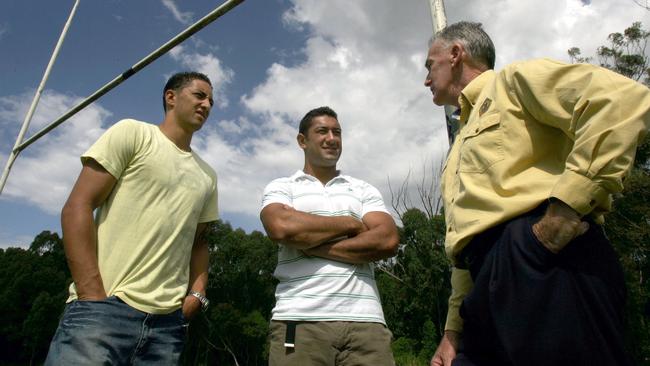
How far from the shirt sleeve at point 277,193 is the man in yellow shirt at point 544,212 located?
138 centimetres

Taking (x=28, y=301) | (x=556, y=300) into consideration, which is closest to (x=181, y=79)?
(x=556, y=300)

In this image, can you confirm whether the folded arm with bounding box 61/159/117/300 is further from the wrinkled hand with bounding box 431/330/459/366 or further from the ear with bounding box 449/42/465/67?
the ear with bounding box 449/42/465/67

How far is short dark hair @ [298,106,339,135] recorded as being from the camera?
11.4 feet

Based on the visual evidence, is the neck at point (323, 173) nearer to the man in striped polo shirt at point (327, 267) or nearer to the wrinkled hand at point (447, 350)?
the man in striped polo shirt at point (327, 267)

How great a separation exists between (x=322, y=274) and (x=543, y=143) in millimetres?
1490

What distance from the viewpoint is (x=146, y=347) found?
8.14 feet

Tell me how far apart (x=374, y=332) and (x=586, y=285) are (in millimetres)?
1435

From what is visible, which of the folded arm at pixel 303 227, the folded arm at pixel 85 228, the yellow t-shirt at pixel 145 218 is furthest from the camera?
the folded arm at pixel 303 227

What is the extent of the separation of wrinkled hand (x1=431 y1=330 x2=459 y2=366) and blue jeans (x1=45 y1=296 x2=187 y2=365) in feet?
4.70

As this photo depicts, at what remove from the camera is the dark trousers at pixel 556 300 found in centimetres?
141

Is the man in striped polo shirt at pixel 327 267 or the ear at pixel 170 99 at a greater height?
the ear at pixel 170 99

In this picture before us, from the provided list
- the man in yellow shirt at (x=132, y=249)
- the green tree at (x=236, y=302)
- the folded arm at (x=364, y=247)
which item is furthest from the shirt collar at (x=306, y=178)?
the green tree at (x=236, y=302)

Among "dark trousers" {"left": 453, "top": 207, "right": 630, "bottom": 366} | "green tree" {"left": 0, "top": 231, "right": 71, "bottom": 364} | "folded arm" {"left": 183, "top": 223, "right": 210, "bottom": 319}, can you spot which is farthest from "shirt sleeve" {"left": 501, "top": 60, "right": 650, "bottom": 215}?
"green tree" {"left": 0, "top": 231, "right": 71, "bottom": 364}

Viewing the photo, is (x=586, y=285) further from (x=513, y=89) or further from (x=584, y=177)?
(x=513, y=89)
